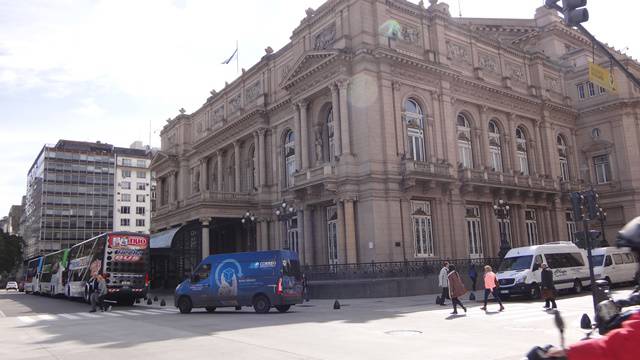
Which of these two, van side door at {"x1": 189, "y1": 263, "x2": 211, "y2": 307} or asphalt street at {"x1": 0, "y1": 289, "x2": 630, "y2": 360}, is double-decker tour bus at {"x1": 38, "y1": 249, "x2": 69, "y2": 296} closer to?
asphalt street at {"x1": 0, "y1": 289, "x2": 630, "y2": 360}

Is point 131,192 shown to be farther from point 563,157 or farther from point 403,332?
point 403,332

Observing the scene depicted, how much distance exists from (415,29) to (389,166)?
10777mm

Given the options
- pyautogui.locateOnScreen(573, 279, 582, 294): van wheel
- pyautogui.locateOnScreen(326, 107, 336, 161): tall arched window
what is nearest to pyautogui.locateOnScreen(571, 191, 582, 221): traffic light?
pyautogui.locateOnScreen(573, 279, 582, 294): van wheel

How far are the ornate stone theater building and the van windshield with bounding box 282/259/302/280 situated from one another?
383 inches

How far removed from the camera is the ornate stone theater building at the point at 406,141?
106ft

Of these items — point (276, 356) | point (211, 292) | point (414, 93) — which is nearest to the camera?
point (276, 356)

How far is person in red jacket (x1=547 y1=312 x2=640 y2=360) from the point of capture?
2523 millimetres

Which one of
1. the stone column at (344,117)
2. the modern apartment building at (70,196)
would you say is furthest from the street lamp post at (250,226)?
the modern apartment building at (70,196)

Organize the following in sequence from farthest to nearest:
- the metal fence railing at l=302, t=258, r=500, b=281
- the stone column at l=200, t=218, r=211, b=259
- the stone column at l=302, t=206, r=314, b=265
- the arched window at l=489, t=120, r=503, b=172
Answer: the arched window at l=489, t=120, r=503, b=172 < the stone column at l=200, t=218, r=211, b=259 < the stone column at l=302, t=206, r=314, b=265 < the metal fence railing at l=302, t=258, r=500, b=281

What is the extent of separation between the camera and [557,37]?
5009 cm

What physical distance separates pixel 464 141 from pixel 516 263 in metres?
17.1

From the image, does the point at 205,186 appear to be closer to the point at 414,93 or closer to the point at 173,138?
the point at 173,138

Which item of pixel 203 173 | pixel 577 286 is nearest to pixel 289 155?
pixel 203 173

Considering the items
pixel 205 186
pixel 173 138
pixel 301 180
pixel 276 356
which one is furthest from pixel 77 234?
pixel 276 356
